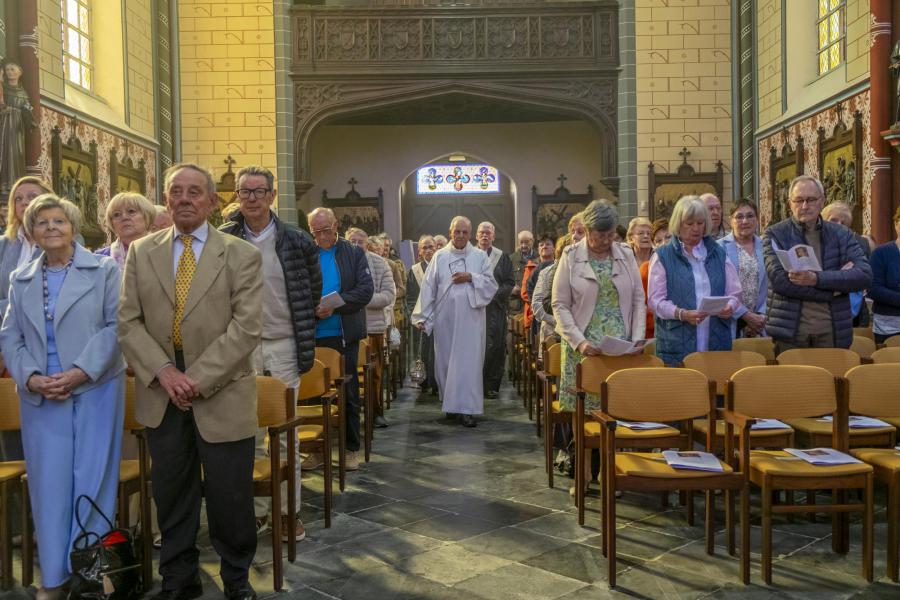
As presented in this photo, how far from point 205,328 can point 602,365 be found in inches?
87.1

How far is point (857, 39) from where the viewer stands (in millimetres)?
9078

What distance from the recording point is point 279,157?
43.2ft

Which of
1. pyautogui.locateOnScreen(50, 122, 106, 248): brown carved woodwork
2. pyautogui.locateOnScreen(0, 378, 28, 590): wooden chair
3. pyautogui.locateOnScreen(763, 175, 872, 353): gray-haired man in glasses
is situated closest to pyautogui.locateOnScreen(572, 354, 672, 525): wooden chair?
pyautogui.locateOnScreen(763, 175, 872, 353): gray-haired man in glasses

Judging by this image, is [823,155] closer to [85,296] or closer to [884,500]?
[884,500]

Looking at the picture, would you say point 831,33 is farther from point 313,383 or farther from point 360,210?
point 360,210

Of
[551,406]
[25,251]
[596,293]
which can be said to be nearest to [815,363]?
[596,293]

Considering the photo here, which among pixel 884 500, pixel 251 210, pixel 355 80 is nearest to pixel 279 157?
pixel 355 80

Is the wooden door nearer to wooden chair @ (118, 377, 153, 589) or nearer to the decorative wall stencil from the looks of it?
the decorative wall stencil

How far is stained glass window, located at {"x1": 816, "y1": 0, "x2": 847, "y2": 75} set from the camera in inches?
396

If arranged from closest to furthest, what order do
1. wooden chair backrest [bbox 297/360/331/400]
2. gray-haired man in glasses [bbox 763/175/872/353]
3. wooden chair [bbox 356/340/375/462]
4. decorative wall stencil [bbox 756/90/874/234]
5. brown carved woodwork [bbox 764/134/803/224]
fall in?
wooden chair backrest [bbox 297/360/331/400], gray-haired man in glasses [bbox 763/175/872/353], wooden chair [bbox 356/340/375/462], decorative wall stencil [bbox 756/90/874/234], brown carved woodwork [bbox 764/134/803/224]

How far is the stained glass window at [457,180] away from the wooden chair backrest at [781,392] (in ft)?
49.4

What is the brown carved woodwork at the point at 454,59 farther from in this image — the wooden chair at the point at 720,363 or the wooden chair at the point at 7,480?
the wooden chair at the point at 7,480

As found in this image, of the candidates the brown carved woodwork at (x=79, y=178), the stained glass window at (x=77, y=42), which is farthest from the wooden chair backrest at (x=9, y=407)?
the stained glass window at (x=77, y=42)

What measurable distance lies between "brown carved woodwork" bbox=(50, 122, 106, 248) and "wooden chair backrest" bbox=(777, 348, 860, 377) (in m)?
7.09
